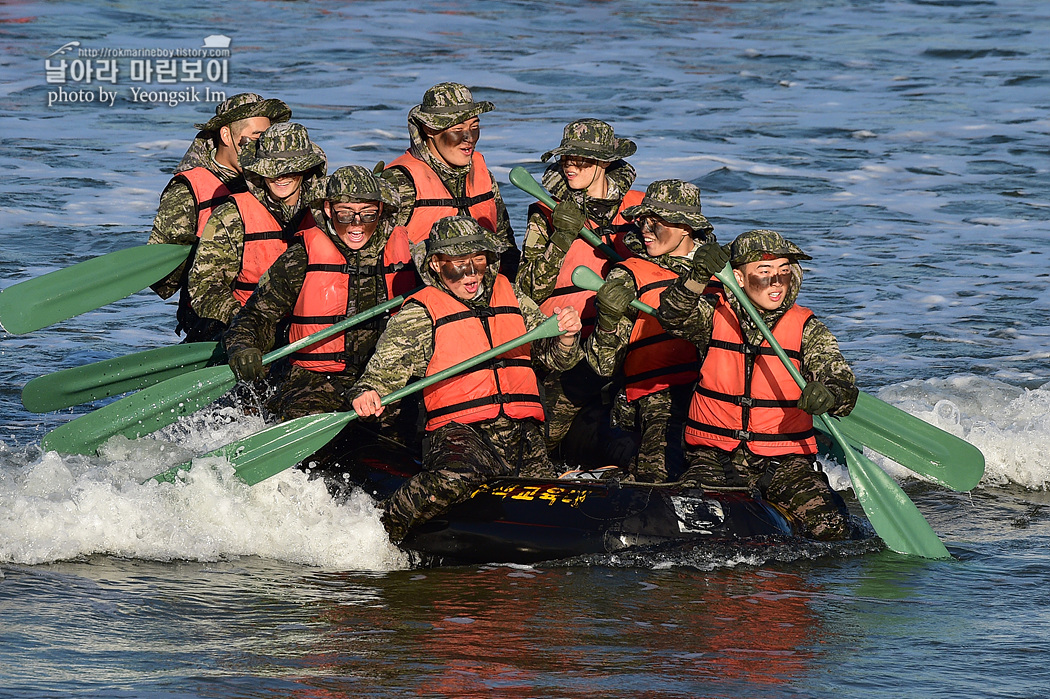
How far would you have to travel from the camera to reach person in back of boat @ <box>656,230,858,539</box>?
574cm

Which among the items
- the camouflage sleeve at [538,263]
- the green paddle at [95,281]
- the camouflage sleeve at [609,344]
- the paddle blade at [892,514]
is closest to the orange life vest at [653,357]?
the camouflage sleeve at [609,344]

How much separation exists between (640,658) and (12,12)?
70.6ft

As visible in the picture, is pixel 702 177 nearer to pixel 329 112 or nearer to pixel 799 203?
pixel 799 203

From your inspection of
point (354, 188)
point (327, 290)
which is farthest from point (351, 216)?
point (327, 290)

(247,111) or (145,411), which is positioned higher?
(247,111)

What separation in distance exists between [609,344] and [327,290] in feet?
4.38

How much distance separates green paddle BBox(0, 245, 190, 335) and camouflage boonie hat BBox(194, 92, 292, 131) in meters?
0.73

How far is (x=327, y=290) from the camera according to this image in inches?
254

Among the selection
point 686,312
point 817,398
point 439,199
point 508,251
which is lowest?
point 817,398

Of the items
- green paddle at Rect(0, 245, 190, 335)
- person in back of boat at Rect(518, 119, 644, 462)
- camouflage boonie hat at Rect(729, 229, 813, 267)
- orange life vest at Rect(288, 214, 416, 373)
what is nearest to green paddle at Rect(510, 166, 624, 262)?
person in back of boat at Rect(518, 119, 644, 462)

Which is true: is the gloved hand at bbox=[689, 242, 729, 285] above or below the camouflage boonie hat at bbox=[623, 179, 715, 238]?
below

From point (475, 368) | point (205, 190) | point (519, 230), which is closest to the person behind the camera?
point (475, 368)

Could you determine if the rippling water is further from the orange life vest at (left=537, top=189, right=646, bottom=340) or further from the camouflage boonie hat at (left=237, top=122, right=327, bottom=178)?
the orange life vest at (left=537, top=189, right=646, bottom=340)

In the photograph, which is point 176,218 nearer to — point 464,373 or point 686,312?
point 464,373
